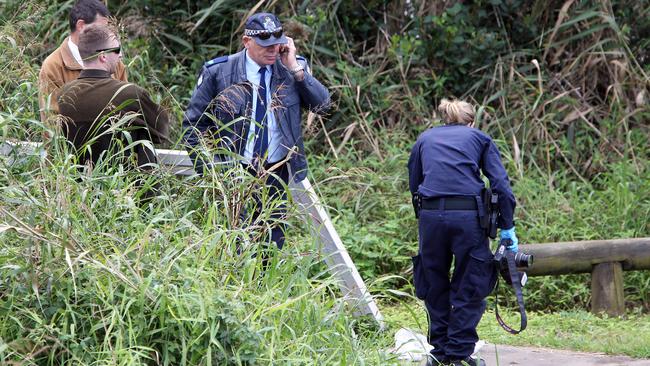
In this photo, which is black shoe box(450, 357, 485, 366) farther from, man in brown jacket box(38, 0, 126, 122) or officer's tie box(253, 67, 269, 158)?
man in brown jacket box(38, 0, 126, 122)

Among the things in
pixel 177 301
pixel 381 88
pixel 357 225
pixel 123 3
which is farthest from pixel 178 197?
pixel 123 3

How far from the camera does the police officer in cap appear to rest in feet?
20.2

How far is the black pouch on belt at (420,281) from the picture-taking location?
638 centimetres

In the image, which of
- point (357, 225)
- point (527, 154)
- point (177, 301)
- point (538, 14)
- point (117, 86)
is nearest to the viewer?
point (177, 301)

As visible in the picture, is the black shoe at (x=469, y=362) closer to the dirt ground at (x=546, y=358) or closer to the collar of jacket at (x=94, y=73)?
the dirt ground at (x=546, y=358)

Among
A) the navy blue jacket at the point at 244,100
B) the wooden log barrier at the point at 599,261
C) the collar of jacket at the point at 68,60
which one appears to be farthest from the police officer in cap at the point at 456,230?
the collar of jacket at the point at 68,60

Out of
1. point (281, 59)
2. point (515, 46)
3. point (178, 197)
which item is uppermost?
point (281, 59)

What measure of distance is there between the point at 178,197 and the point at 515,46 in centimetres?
594

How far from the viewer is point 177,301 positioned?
4652 millimetres

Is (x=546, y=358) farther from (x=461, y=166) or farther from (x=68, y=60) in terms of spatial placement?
(x=68, y=60)

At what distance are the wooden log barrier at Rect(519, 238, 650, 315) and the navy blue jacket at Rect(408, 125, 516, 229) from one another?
1.81 m

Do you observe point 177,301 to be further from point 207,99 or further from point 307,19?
point 307,19

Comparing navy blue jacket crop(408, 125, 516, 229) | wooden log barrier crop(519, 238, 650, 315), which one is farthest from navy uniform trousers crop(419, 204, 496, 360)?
wooden log barrier crop(519, 238, 650, 315)

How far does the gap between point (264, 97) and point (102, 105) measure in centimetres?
105
